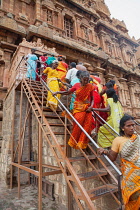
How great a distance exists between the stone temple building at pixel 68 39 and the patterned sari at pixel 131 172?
483 centimetres

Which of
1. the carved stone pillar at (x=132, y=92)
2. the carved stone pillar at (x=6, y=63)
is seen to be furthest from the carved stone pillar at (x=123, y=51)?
the carved stone pillar at (x=6, y=63)

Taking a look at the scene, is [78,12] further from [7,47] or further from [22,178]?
[22,178]

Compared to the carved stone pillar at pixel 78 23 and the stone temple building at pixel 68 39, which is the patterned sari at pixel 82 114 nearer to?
the stone temple building at pixel 68 39

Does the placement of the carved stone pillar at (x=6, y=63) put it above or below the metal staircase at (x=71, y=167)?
above

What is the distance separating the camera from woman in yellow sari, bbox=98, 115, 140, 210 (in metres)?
1.42

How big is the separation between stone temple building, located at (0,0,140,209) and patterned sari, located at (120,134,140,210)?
4.83 metres

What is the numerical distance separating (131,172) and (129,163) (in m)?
0.09

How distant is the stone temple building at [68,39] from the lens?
7.97 m

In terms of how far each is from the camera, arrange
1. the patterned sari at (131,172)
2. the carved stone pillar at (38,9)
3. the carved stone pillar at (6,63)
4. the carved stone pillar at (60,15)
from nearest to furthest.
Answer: the patterned sari at (131,172), the carved stone pillar at (6,63), the carved stone pillar at (38,9), the carved stone pillar at (60,15)

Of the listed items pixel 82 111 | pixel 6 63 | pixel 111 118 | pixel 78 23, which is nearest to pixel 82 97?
pixel 82 111

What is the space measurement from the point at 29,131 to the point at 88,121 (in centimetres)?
368

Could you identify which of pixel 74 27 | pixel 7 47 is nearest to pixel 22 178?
pixel 7 47

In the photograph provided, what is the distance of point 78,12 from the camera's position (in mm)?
14086

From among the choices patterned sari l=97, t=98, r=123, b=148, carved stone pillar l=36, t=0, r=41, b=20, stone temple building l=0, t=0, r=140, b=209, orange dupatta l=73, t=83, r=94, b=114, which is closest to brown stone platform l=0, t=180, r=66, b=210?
stone temple building l=0, t=0, r=140, b=209
